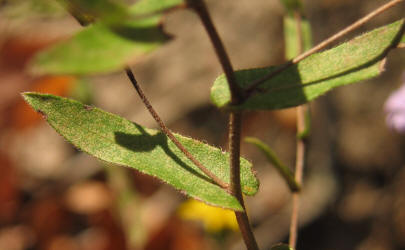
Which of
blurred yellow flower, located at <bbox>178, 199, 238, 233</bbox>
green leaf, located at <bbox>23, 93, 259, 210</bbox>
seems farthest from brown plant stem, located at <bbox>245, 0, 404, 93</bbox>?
blurred yellow flower, located at <bbox>178, 199, 238, 233</bbox>

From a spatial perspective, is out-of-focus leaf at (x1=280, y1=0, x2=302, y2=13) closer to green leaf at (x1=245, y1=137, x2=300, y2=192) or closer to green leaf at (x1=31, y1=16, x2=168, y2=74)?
green leaf at (x1=245, y1=137, x2=300, y2=192)

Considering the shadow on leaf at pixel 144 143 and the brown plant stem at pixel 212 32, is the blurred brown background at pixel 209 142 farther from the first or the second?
the brown plant stem at pixel 212 32

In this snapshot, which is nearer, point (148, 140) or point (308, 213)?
point (148, 140)

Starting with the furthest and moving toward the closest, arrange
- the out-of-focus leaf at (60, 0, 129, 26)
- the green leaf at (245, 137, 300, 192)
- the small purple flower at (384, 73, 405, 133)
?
the small purple flower at (384, 73, 405, 133) → the green leaf at (245, 137, 300, 192) → the out-of-focus leaf at (60, 0, 129, 26)

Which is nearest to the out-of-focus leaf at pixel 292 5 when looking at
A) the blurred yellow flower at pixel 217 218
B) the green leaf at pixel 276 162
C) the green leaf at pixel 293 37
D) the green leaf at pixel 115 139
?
the green leaf at pixel 293 37

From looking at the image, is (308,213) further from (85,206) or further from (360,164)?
(85,206)

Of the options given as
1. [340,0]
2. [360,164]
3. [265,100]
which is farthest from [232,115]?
[340,0]
